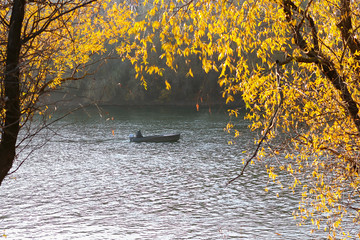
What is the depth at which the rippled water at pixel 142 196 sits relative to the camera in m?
21.0

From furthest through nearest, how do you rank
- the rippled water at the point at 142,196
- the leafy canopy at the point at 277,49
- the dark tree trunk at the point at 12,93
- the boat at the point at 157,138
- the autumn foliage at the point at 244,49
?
1. the boat at the point at 157,138
2. the rippled water at the point at 142,196
3. the leafy canopy at the point at 277,49
4. the autumn foliage at the point at 244,49
5. the dark tree trunk at the point at 12,93

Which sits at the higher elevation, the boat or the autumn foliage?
the autumn foliage

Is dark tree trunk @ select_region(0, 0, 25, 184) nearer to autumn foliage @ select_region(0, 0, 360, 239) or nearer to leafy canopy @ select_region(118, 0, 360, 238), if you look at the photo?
autumn foliage @ select_region(0, 0, 360, 239)

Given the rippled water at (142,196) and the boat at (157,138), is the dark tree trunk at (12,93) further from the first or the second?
the boat at (157,138)

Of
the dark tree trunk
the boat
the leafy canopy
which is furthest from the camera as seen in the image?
the boat

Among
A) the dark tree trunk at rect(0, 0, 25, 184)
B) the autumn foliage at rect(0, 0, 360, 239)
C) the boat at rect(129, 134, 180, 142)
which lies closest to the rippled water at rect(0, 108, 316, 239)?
the boat at rect(129, 134, 180, 142)

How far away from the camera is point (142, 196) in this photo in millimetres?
26594

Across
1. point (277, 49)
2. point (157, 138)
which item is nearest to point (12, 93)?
point (277, 49)

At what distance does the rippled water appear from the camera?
68.7ft

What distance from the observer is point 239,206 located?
2389 cm

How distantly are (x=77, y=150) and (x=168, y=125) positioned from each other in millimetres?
15440

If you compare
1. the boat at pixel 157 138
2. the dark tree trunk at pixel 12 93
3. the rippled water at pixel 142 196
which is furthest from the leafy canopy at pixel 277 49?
the boat at pixel 157 138

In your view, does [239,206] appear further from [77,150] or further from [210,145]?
[77,150]

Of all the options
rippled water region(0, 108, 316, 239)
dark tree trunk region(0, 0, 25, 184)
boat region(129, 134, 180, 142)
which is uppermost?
dark tree trunk region(0, 0, 25, 184)
